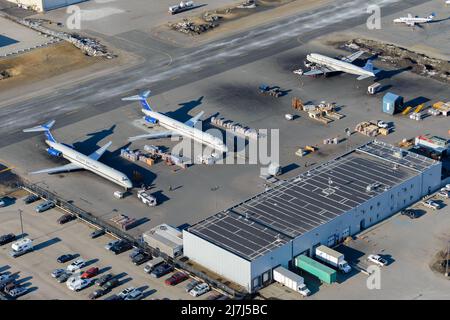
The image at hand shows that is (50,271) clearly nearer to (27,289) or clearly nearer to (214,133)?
(27,289)

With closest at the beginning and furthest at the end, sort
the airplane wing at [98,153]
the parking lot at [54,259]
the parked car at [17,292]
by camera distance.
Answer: the parked car at [17,292], the parking lot at [54,259], the airplane wing at [98,153]

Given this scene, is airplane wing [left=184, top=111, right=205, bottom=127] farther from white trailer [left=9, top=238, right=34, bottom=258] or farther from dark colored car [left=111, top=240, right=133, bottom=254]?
white trailer [left=9, top=238, right=34, bottom=258]

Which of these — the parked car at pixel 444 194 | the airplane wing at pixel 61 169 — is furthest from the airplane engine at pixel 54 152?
the parked car at pixel 444 194

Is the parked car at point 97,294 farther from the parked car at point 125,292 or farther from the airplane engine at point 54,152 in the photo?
the airplane engine at point 54,152

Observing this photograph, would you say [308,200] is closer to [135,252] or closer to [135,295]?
[135,252]

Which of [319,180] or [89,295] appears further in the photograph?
[319,180]

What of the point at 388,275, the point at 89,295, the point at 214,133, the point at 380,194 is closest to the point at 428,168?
the point at 380,194
